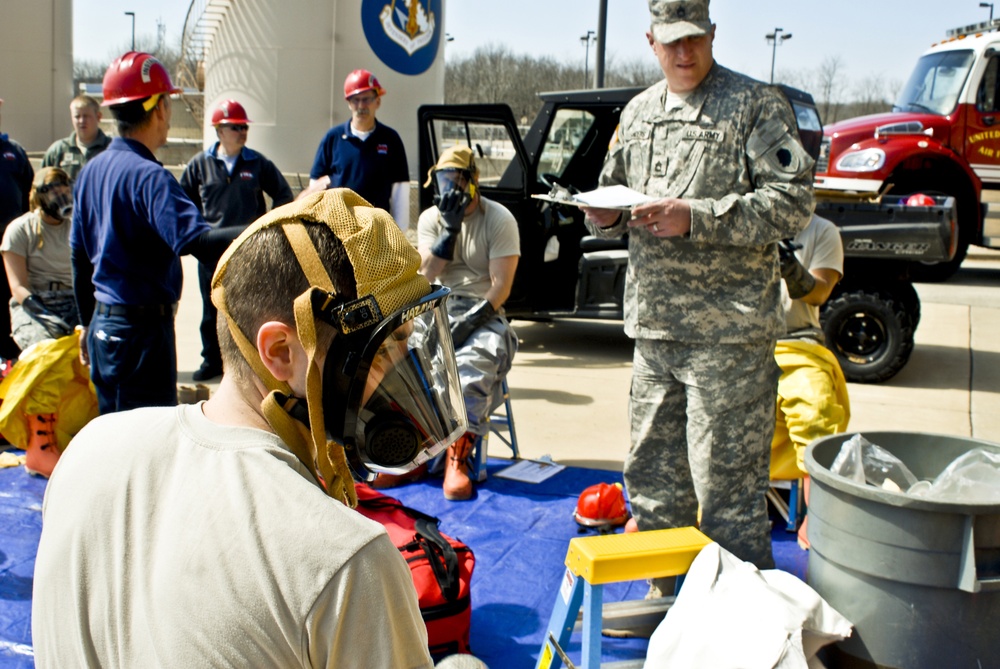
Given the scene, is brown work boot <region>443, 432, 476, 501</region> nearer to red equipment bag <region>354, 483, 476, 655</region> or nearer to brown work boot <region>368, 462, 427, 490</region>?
brown work boot <region>368, 462, 427, 490</region>

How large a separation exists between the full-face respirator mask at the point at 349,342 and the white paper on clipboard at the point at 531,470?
3.24 metres

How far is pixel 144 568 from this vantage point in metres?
0.97

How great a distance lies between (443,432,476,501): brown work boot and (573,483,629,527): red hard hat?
565 millimetres

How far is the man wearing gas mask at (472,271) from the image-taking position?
436cm

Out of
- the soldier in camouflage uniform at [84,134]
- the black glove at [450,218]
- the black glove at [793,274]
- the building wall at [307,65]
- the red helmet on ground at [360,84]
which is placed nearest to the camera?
the black glove at [793,274]

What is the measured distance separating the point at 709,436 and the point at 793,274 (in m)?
1.10

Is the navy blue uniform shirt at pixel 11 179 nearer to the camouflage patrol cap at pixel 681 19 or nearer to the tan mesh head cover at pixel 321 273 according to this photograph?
the camouflage patrol cap at pixel 681 19

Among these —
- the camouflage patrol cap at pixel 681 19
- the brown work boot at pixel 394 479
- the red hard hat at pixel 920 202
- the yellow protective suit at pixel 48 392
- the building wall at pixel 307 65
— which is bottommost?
the brown work boot at pixel 394 479

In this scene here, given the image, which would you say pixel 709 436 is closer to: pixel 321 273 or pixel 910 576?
pixel 910 576

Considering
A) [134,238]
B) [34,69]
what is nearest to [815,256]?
[134,238]

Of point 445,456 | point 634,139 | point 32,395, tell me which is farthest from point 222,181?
point 634,139

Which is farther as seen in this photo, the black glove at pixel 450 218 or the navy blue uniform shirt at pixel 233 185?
the navy blue uniform shirt at pixel 233 185

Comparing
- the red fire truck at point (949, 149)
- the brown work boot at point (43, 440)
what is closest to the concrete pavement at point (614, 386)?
the brown work boot at point (43, 440)

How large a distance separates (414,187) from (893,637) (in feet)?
45.5
